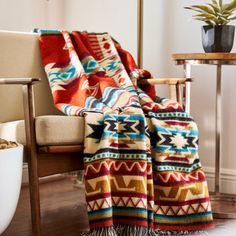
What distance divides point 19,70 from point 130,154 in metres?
0.73

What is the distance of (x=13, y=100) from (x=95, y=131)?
1.87ft

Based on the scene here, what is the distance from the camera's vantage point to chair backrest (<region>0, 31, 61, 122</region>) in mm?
2064

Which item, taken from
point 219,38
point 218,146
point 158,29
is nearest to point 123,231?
point 218,146

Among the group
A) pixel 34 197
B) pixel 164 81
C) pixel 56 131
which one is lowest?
pixel 34 197

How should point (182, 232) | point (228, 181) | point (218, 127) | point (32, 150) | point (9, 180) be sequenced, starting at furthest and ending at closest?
point (228, 181), point (218, 127), point (182, 232), point (32, 150), point (9, 180)

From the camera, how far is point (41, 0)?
2926mm

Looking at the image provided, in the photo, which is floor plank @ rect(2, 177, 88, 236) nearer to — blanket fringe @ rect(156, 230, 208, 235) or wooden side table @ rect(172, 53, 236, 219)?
blanket fringe @ rect(156, 230, 208, 235)

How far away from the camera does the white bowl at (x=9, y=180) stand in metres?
1.46

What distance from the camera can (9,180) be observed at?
4.90 ft

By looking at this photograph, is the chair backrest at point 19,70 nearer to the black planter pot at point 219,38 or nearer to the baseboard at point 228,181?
the black planter pot at point 219,38

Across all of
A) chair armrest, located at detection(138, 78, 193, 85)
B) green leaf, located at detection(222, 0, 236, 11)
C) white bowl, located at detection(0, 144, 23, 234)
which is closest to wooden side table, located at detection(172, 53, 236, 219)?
chair armrest, located at detection(138, 78, 193, 85)

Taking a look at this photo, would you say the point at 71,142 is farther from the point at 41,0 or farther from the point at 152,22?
the point at 41,0

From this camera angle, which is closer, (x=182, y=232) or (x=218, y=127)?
(x=182, y=232)

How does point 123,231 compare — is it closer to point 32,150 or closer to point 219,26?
point 32,150
